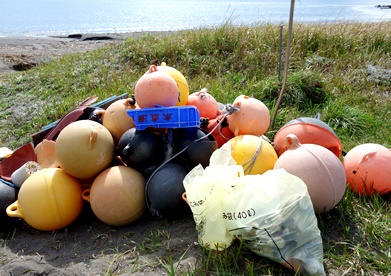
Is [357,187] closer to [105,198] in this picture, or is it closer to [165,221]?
[165,221]

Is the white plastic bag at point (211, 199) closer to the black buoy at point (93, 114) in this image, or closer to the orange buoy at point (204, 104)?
the orange buoy at point (204, 104)

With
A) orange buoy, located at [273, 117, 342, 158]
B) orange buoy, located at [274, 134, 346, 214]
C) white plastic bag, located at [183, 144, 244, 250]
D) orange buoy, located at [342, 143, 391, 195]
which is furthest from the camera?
orange buoy, located at [273, 117, 342, 158]

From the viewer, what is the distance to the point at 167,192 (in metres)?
2.85

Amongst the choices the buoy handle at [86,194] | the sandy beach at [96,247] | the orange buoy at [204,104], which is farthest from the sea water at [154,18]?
the sandy beach at [96,247]

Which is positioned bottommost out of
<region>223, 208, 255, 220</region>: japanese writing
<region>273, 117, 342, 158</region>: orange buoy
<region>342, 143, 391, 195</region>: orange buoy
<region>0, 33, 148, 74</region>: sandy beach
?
<region>0, 33, 148, 74</region>: sandy beach

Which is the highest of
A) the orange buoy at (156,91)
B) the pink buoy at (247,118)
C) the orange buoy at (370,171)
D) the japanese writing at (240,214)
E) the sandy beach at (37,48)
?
the orange buoy at (156,91)

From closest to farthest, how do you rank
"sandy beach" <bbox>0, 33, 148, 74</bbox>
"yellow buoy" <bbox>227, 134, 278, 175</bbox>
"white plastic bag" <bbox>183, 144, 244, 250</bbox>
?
"white plastic bag" <bbox>183, 144, 244, 250</bbox> → "yellow buoy" <bbox>227, 134, 278, 175</bbox> → "sandy beach" <bbox>0, 33, 148, 74</bbox>

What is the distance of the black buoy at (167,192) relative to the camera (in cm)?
286

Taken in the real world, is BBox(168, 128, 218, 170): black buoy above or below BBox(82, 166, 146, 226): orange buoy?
above

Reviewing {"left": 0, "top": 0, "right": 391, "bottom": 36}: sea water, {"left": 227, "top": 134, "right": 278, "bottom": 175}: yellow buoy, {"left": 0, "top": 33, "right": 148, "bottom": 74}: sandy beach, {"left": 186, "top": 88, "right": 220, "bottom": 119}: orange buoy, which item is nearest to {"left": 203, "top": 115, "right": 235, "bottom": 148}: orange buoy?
{"left": 186, "top": 88, "right": 220, "bottom": 119}: orange buoy

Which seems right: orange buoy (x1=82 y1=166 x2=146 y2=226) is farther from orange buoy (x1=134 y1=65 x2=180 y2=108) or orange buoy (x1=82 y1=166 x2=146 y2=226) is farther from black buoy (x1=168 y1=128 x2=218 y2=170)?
orange buoy (x1=134 y1=65 x2=180 y2=108)

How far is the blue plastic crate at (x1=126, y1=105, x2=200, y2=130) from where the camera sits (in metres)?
3.00

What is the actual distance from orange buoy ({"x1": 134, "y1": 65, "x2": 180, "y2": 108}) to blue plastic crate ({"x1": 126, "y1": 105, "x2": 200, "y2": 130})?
0.37 feet

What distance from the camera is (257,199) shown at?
7.47 ft
